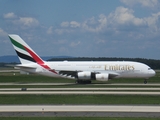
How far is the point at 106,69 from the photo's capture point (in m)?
53.3

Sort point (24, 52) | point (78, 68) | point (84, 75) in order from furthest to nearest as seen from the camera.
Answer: point (24, 52) → point (78, 68) → point (84, 75)

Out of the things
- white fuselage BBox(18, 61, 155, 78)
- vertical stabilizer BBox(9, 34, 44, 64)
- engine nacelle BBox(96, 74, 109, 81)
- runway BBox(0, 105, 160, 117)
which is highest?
vertical stabilizer BBox(9, 34, 44, 64)

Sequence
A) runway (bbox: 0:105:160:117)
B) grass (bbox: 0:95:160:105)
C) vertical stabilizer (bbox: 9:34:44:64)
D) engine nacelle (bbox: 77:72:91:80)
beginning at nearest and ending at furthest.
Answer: runway (bbox: 0:105:160:117), grass (bbox: 0:95:160:105), engine nacelle (bbox: 77:72:91:80), vertical stabilizer (bbox: 9:34:44:64)

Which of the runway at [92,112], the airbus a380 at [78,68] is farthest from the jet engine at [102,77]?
the runway at [92,112]

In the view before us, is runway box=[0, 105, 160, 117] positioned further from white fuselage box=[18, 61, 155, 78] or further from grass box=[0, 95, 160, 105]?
white fuselage box=[18, 61, 155, 78]

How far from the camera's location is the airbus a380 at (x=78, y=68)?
173 feet

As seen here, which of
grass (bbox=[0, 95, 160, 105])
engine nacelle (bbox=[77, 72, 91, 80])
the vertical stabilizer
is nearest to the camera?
grass (bbox=[0, 95, 160, 105])

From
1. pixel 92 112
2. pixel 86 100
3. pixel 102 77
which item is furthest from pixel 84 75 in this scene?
pixel 92 112

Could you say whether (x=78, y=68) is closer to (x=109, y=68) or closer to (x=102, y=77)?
(x=109, y=68)

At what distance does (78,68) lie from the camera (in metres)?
54.5

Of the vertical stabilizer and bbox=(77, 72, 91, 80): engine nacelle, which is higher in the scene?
the vertical stabilizer

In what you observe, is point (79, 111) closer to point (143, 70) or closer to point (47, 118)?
point (47, 118)

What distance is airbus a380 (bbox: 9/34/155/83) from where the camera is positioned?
52.6 m

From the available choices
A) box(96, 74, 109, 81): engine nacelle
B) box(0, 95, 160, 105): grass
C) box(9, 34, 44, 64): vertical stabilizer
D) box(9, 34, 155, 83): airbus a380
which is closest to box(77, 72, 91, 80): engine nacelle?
box(9, 34, 155, 83): airbus a380
